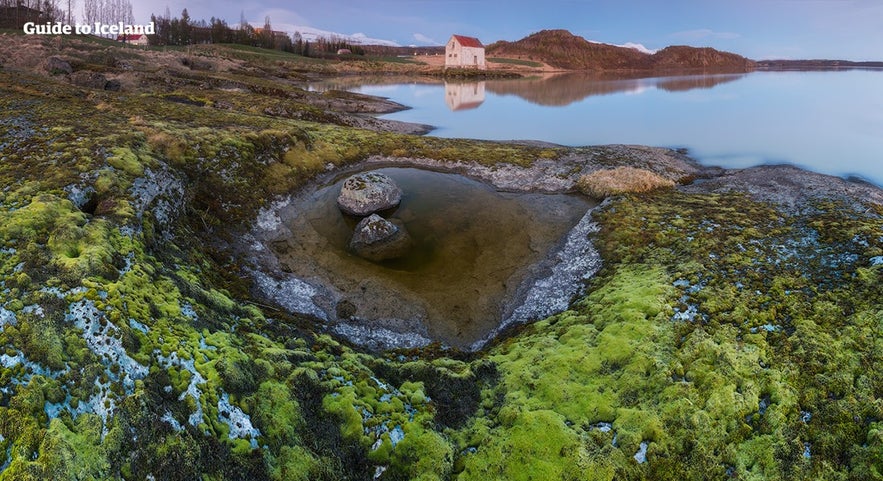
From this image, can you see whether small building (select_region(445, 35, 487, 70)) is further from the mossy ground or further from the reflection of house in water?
the mossy ground

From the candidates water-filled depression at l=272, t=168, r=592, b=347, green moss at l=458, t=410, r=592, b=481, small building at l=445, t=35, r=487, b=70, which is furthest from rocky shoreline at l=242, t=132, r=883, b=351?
small building at l=445, t=35, r=487, b=70

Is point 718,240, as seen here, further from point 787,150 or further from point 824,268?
point 787,150

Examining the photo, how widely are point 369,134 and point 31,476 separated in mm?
36722

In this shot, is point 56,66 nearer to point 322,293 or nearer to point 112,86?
point 112,86

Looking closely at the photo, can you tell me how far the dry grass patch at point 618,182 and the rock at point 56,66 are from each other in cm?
6404

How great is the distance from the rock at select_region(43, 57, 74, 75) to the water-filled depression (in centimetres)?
4784

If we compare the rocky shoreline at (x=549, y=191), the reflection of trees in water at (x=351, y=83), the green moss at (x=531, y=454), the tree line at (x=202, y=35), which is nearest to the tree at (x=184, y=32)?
the tree line at (x=202, y=35)

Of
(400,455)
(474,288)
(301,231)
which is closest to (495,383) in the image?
(400,455)

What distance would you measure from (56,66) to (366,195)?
178ft

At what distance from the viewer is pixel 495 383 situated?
12.8 metres

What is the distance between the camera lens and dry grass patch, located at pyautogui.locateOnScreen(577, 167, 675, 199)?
Answer: 29859 mm

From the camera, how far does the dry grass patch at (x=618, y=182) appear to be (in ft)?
98.0

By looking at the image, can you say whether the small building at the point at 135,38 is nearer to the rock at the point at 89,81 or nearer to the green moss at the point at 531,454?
the rock at the point at 89,81

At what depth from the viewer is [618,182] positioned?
30344 millimetres
